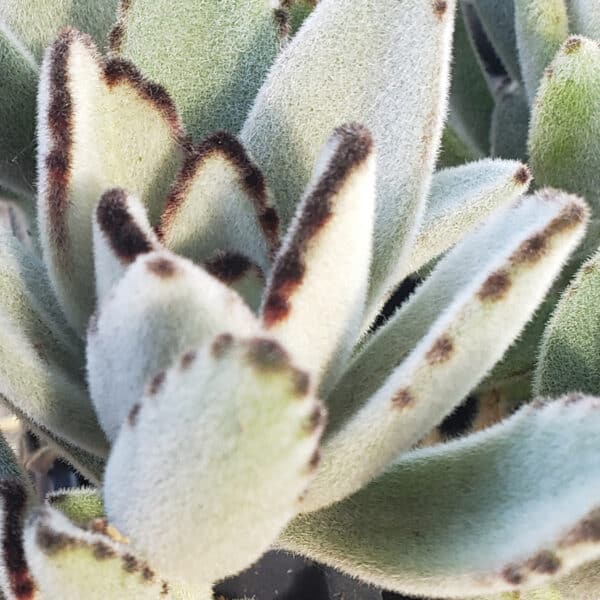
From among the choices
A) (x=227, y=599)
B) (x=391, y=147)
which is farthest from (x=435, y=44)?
(x=227, y=599)

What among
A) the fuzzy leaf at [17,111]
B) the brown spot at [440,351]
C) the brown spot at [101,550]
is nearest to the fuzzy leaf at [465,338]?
the brown spot at [440,351]

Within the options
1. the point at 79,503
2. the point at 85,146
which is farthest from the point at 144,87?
the point at 79,503

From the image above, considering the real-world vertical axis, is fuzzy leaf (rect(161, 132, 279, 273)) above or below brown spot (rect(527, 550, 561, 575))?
above

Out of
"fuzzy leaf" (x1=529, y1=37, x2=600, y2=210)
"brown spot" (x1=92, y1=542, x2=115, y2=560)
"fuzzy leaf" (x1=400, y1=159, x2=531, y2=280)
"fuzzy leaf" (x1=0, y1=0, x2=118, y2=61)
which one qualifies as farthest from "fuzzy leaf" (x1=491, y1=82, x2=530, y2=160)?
"brown spot" (x1=92, y1=542, x2=115, y2=560)

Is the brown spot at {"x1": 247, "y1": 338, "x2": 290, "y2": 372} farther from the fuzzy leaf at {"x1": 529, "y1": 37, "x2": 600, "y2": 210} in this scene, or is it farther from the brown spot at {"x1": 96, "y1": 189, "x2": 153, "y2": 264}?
the fuzzy leaf at {"x1": 529, "y1": 37, "x2": 600, "y2": 210}

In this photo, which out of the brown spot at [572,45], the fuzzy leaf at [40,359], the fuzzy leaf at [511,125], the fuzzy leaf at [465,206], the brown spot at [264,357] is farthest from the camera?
the fuzzy leaf at [511,125]

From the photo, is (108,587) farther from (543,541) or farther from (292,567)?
(292,567)

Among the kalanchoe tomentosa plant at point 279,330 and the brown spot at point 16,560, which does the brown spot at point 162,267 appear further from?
the brown spot at point 16,560

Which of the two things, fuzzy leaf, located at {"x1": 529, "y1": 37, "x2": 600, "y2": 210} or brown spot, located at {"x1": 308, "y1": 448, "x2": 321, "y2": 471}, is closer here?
brown spot, located at {"x1": 308, "y1": 448, "x2": 321, "y2": 471}
